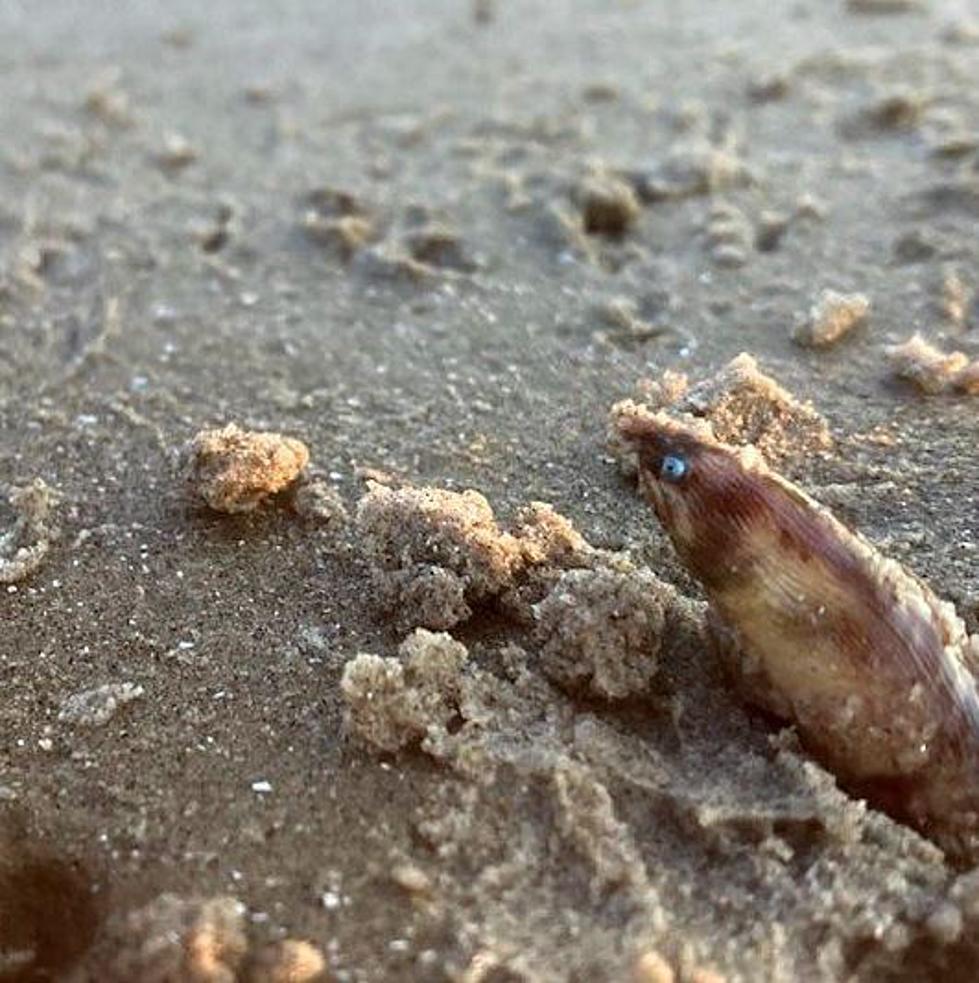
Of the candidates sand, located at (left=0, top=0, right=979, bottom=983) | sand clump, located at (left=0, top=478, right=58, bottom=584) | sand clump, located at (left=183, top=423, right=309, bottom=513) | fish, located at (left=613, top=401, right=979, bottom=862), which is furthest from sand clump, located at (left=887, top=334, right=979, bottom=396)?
sand clump, located at (left=0, top=478, right=58, bottom=584)

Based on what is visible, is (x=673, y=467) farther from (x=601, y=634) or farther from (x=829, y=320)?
(x=829, y=320)

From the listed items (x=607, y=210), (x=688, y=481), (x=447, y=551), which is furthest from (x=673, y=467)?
(x=607, y=210)

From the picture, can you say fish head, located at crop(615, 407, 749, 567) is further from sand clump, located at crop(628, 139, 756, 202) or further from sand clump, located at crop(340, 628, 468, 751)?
sand clump, located at crop(628, 139, 756, 202)

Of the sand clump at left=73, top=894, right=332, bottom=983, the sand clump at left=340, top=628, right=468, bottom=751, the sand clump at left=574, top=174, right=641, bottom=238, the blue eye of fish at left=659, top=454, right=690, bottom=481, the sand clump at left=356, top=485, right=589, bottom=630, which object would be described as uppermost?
the blue eye of fish at left=659, top=454, right=690, bottom=481

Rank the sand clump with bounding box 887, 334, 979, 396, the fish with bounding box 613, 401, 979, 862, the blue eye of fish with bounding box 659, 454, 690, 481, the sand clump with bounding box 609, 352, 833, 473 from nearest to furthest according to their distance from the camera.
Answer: the fish with bounding box 613, 401, 979, 862, the blue eye of fish with bounding box 659, 454, 690, 481, the sand clump with bounding box 609, 352, 833, 473, the sand clump with bounding box 887, 334, 979, 396

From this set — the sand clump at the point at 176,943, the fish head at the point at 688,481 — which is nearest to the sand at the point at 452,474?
the sand clump at the point at 176,943

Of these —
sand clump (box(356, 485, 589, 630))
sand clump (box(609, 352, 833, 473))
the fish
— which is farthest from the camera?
sand clump (box(609, 352, 833, 473))

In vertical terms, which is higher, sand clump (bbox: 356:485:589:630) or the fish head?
the fish head

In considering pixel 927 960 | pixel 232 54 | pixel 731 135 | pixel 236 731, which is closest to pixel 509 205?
pixel 731 135

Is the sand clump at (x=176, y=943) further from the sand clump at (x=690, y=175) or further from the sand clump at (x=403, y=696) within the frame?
the sand clump at (x=690, y=175)
